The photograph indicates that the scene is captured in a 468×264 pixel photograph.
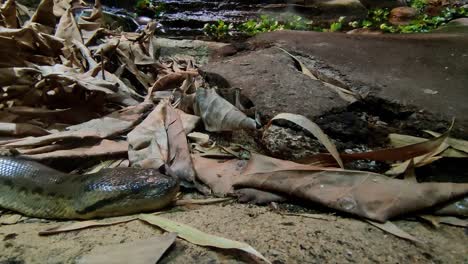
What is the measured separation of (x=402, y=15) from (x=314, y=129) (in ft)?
18.8

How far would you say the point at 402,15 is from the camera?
22.6ft

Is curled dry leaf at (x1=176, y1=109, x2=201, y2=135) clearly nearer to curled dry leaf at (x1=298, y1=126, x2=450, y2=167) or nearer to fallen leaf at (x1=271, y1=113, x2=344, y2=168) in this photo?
fallen leaf at (x1=271, y1=113, x2=344, y2=168)

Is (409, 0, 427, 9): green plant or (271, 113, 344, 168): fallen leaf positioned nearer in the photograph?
(271, 113, 344, 168): fallen leaf

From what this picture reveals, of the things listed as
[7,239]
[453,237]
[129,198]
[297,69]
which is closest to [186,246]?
[129,198]

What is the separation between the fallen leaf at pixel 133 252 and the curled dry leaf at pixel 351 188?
532 mm

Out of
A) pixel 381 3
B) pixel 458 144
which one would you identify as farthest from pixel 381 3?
pixel 458 144

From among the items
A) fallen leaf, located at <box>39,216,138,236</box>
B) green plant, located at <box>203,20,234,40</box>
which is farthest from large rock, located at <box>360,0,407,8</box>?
fallen leaf, located at <box>39,216,138,236</box>

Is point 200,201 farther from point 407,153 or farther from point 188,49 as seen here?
point 188,49

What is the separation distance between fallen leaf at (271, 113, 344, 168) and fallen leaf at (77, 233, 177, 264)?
32.3 inches

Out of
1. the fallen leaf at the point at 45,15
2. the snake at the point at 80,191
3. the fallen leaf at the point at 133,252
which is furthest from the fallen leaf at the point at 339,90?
the fallen leaf at the point at 45,15

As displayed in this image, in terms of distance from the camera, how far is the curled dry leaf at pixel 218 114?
7.61 ft

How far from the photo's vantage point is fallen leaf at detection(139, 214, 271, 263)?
1.32 metres

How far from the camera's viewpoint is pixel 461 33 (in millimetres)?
3707

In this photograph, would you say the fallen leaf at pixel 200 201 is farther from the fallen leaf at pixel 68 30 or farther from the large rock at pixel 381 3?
the large rock at pixel 381 3
